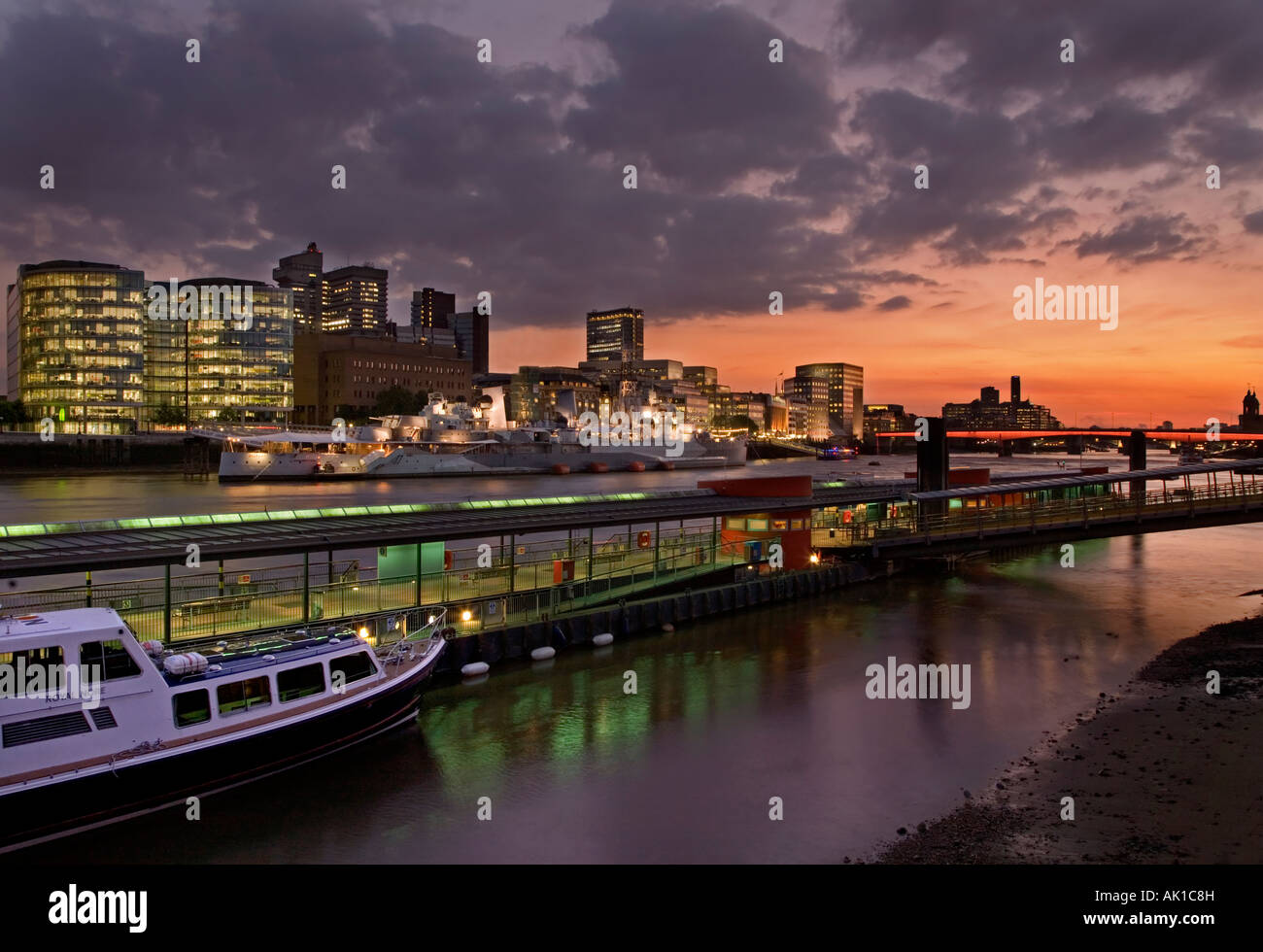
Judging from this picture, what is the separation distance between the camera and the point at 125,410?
588 ft

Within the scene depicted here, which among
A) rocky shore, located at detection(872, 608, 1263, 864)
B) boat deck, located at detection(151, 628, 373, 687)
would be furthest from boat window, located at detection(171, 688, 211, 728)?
rocky shore, located at detection(872, 608, 1263, 864)

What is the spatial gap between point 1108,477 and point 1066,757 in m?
23.9

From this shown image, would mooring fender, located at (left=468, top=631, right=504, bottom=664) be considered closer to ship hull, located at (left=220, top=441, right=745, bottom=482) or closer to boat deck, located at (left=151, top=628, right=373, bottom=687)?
boat deck, located at (left=151, top=628, right=373, bottom=687)

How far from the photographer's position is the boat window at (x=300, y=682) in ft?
52.1

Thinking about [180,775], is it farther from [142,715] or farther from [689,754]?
[689,754]

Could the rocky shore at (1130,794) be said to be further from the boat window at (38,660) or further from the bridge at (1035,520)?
the bridge at (1035,520)

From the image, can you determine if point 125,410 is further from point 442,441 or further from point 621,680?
point 621,680

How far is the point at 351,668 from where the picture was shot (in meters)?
17.3

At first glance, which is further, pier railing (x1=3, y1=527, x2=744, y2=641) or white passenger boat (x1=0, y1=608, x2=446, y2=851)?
pier railing (x1=3, y1=527, x2=744, y2=641)

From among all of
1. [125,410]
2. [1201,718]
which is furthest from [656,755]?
[125,410]

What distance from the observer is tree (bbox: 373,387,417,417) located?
17600 centimetres

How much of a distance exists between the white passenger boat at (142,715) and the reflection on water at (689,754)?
0.65m

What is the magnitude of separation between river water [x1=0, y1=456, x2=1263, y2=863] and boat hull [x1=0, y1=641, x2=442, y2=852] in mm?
356
